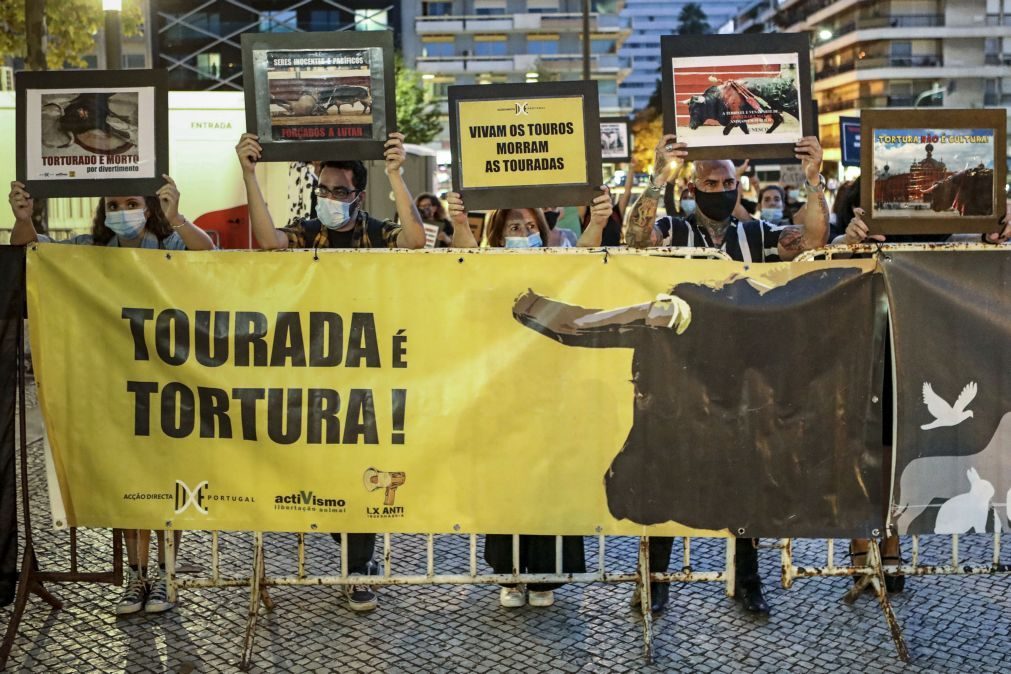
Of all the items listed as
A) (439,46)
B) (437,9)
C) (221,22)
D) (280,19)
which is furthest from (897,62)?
(221,22)

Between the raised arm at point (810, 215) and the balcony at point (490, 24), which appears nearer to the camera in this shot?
the raised arm at point (810, 215)

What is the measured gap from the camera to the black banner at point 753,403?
4.98m

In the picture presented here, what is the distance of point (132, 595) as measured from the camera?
555cm

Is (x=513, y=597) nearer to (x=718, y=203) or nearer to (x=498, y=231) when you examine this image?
(x=498, y=231)

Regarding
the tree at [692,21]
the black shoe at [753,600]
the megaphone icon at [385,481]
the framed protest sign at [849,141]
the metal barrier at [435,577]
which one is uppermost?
the tree at [692,21]

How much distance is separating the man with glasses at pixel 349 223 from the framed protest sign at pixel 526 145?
34cm

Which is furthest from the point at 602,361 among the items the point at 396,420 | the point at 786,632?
the point at 786,632

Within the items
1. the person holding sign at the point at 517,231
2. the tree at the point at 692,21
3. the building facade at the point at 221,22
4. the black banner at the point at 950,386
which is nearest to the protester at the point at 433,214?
the person holding sign at the point at 517,231

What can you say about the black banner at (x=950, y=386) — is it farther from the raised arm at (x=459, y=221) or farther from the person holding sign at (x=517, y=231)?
the raised arm at (x=459, y=221)

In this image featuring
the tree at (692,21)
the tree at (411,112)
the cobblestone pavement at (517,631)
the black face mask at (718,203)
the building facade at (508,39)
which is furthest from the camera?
the tree at (692,21)

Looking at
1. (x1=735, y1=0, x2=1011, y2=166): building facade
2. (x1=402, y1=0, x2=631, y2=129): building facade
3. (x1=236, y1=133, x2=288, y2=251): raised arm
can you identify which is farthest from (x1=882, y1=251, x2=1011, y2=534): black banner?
(x1=402, y1=0, x2=631, y2=129): building facade

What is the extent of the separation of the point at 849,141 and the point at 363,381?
10.2 meters

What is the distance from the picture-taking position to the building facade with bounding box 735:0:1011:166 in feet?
266

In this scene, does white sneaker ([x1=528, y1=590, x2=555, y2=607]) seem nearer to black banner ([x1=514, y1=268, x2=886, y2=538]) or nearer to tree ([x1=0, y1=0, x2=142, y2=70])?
black banner ([x1=514, y1=268, x2=886, y2=538])
